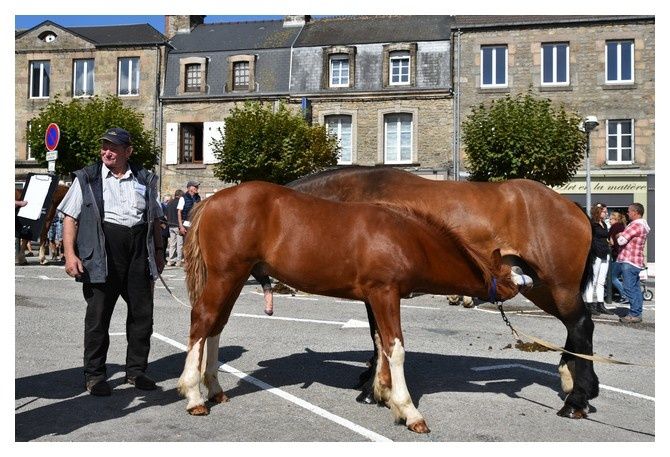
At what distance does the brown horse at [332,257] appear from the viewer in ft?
16.2

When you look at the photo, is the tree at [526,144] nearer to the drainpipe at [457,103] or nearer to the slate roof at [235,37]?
the drainpipe at [457,103]

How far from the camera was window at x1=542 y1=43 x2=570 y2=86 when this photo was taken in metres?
28.2

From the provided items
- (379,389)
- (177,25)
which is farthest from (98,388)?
(177,25)

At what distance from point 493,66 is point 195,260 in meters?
25.9

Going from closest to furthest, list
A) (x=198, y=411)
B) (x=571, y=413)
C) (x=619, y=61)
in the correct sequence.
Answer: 1. (x=198, y=411)
2. (x=571, y=413)
3. (x=619, y=61)

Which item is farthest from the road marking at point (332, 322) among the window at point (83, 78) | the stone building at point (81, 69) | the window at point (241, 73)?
the window at point (83, 78)

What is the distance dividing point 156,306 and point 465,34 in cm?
2219

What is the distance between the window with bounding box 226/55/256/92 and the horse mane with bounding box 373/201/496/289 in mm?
26770

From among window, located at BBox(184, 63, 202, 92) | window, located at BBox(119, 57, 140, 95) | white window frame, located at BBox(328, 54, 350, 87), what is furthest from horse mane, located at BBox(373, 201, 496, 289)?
window, located at BBox(119, 57, 140, 95)

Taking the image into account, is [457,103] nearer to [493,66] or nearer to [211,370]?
[493,66]

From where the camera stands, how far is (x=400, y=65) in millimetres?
29734

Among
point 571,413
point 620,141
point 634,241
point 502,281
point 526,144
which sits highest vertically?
point 620,141

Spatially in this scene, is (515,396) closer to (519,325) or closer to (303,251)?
(303,251)

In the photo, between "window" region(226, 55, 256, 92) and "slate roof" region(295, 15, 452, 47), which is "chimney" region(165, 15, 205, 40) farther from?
"slate roof" region(295, 15, 452, 47)
